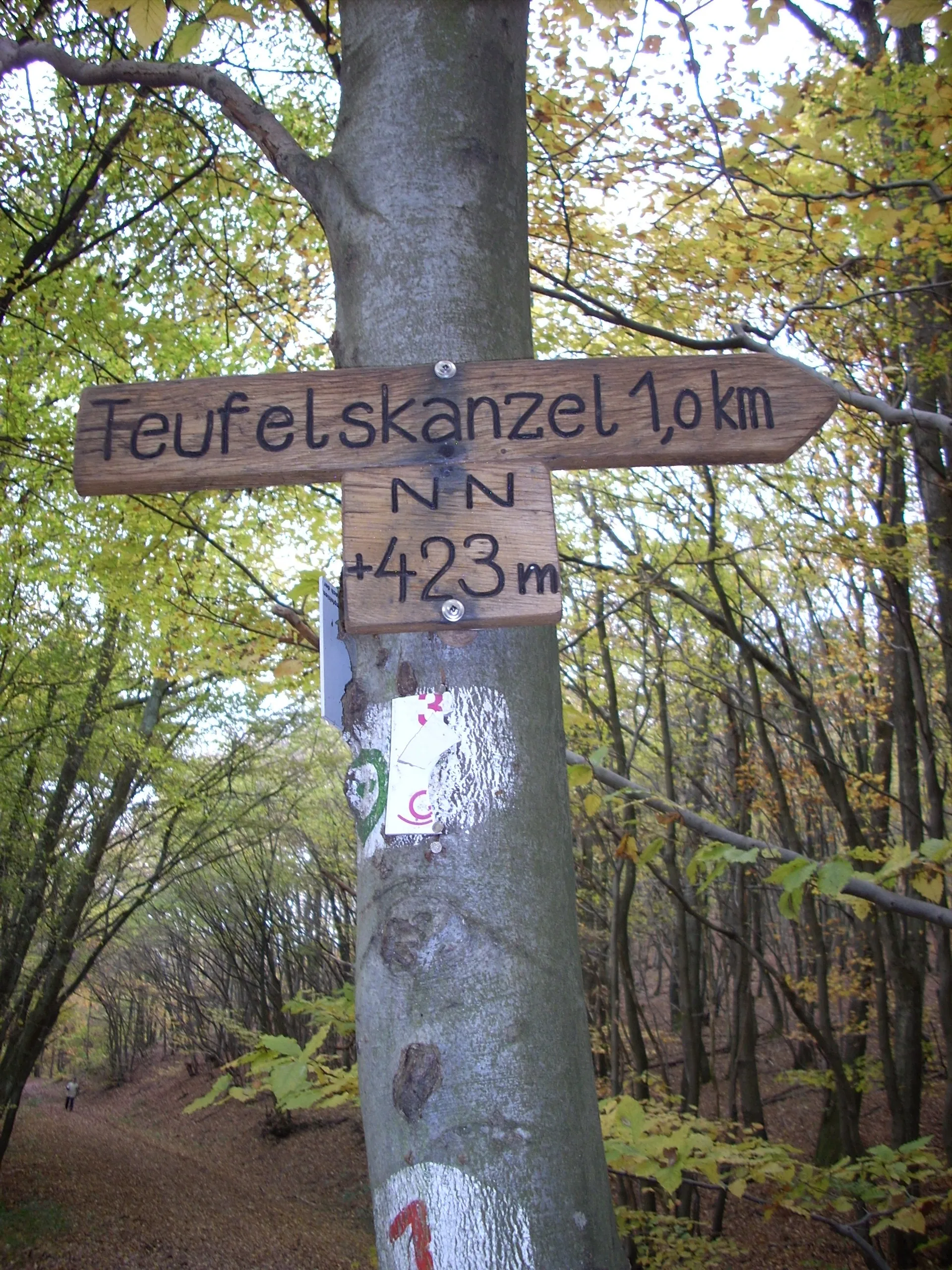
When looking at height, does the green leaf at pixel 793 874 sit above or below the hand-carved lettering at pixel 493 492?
below

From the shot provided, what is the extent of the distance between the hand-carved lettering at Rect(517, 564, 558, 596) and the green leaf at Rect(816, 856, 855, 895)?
1170mm

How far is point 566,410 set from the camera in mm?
1618

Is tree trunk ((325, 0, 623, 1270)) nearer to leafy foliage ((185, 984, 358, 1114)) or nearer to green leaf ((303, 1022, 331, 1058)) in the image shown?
leafy foliage ((185, 984, 358, 1114))

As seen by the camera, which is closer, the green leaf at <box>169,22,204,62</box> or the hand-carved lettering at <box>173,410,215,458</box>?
the hand-carved lettering at <box>173,410,215,458</box>

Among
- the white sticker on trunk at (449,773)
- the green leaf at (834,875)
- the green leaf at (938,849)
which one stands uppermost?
the white sticker on trunk at (449,773)

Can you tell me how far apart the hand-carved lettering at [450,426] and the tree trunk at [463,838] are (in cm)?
6

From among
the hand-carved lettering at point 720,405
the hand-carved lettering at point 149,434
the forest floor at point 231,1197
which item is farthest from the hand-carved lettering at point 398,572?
the forest floor at point 231,1197

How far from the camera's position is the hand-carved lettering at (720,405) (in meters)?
1.65

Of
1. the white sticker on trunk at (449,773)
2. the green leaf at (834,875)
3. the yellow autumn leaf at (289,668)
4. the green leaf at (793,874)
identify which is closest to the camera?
the white sticker on trunk at (449,773)

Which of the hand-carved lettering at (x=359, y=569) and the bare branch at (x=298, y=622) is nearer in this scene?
the hand-carved lettering at (x=359, y=569)

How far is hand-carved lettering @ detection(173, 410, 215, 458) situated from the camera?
1.62 meters

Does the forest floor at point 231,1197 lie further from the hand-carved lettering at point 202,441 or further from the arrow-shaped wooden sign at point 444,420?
the hand-carved lettering at point 202,441

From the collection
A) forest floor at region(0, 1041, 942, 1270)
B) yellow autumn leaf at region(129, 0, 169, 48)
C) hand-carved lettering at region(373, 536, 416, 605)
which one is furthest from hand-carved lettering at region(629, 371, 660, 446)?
forest floor at region(0, 1041, 942, 1270)

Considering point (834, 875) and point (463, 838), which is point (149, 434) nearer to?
point (463, 838)
